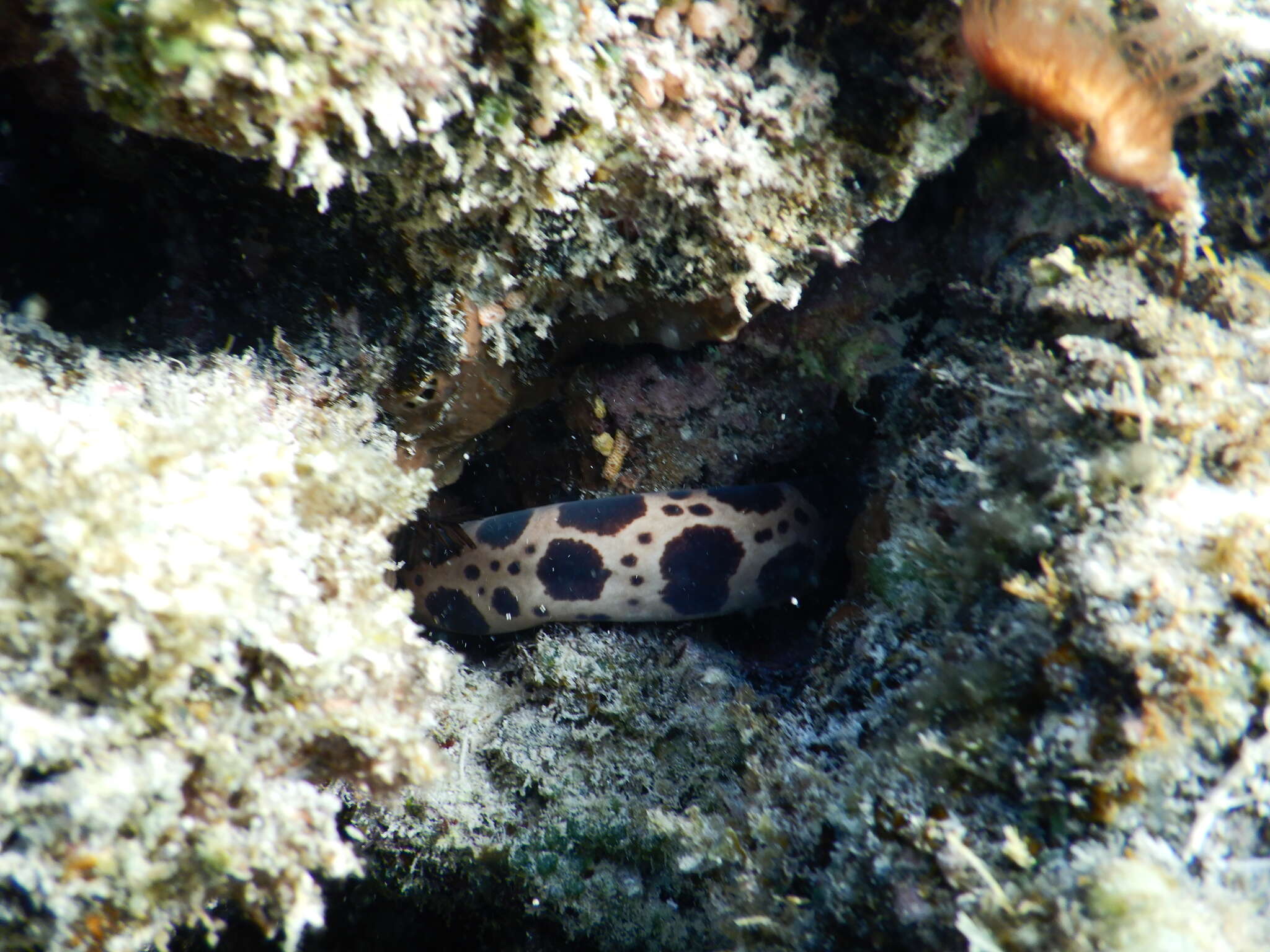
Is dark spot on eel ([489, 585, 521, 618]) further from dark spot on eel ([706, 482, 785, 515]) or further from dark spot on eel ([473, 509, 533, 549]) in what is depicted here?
dark spot on eel ([706, 482, 785, 515])

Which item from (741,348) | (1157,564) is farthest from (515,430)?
(1157,564)

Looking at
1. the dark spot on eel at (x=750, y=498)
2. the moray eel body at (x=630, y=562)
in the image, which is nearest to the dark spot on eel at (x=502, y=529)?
the moray eel body at (x=630, y=562)

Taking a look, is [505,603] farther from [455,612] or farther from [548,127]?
[548,127]

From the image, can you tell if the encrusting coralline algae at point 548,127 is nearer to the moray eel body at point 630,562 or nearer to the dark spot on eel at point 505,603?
the moray eel body at point 630,562

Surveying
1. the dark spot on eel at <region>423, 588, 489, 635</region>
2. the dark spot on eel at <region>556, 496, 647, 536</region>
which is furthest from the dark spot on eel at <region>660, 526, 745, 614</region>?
the dark spot on eel at <region>423, 588, 489, 635</region>

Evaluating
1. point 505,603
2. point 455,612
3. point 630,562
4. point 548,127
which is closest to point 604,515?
point 630,562

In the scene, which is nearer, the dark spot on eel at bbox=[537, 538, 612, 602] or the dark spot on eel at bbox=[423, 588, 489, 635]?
the dark spot on eel at bbox=[537, 538, 612, 602]

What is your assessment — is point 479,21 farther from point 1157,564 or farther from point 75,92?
point 1157,564
